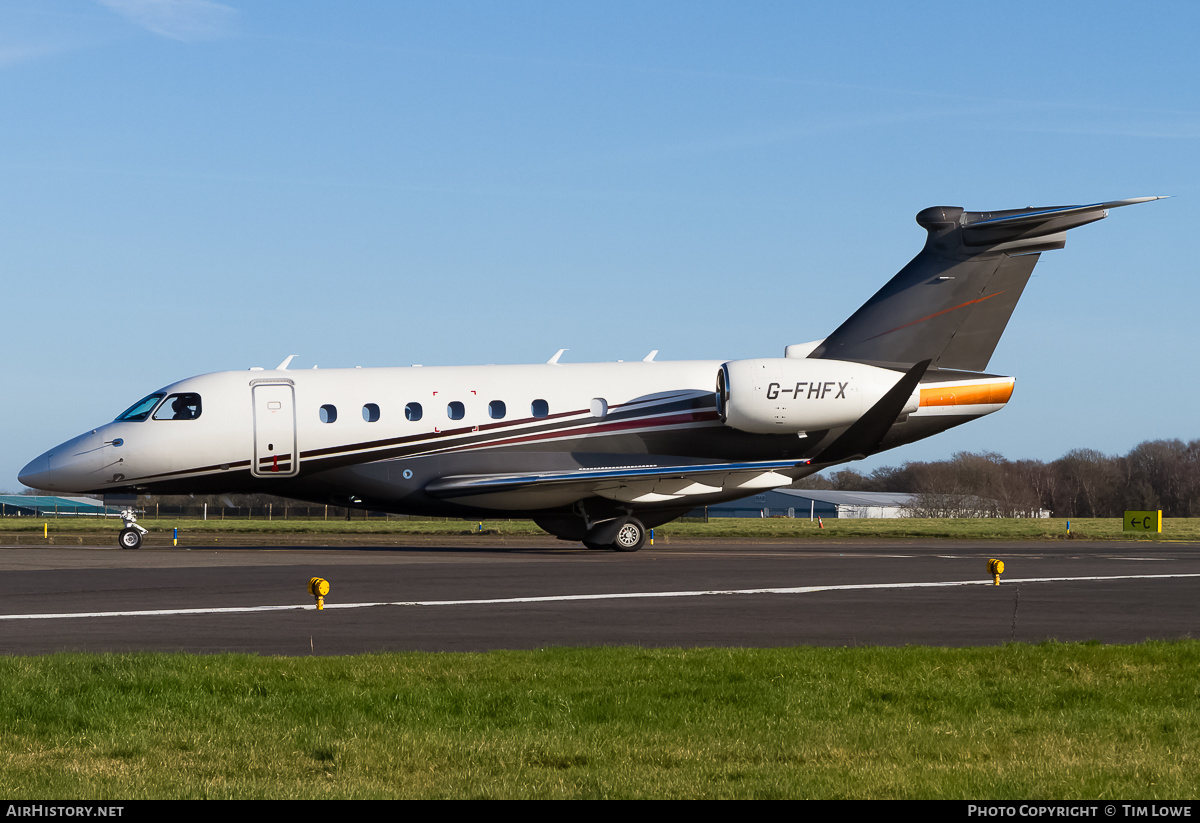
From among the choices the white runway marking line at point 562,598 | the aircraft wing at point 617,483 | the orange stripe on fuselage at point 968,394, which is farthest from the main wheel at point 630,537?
the white runway marking line at point 562,598

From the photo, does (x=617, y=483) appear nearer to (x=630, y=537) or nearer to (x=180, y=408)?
(x=630, y=537)

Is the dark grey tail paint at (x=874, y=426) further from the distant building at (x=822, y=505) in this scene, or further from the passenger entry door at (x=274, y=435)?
the distant building at (x=822, y=505)

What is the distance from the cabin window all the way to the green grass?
17.7 meters

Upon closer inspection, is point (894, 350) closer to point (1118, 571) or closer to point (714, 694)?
point (1118, 571)

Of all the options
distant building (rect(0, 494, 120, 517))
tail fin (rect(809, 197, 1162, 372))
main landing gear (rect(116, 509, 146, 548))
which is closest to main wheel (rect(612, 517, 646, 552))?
tail fin (rect(809, 197, 1162, 372))

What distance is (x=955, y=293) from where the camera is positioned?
88.2 ft

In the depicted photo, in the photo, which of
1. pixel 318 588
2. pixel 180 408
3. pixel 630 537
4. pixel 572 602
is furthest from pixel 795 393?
pixel 318 588

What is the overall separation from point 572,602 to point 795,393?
1226cm

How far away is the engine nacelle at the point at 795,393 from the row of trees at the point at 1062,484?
84.0 m

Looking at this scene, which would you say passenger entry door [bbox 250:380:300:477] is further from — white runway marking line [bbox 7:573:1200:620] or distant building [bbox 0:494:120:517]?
distant building [bbox 0:494:120:517]

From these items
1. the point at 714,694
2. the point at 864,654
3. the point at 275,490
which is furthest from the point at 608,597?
the point at 275,490
